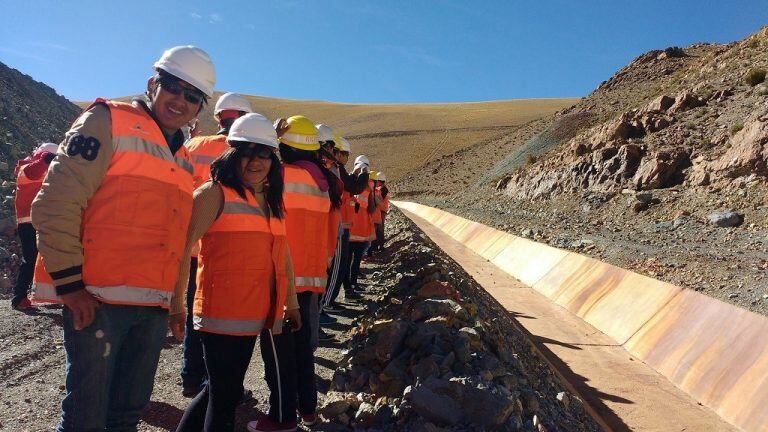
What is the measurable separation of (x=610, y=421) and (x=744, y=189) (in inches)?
417

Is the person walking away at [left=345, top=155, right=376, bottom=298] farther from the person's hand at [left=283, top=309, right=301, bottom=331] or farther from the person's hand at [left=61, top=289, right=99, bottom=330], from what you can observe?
the person's hand at [left=61, top=289, right=99, bottom=330]

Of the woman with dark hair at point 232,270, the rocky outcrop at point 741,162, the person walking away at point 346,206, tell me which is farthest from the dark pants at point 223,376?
the rocky outcrop at point 741,162

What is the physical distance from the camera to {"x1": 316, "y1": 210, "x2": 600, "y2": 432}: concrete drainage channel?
11.1 ft

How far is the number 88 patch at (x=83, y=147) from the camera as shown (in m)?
2.28

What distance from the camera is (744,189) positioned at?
13.1 meters

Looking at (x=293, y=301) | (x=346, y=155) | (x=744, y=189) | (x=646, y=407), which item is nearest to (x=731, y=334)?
(x=646, y=407)

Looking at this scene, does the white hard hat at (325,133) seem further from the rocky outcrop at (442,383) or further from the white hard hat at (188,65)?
Result: the white hard hat at (188,65)

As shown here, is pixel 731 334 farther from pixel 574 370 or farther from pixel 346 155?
pixel 346 155

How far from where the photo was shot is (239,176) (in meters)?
3.12

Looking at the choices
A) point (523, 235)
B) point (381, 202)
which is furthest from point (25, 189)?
point (523, 235)

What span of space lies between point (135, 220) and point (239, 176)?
0.82 meters

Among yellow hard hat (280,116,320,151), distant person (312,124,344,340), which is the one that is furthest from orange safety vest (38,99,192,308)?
distant person (312,124,344,340)

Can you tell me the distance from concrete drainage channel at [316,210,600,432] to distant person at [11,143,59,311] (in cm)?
390

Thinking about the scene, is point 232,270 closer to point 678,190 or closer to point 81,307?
point 81,307
